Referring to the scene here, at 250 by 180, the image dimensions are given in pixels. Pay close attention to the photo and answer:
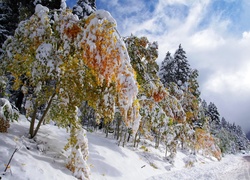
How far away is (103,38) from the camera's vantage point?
648 cm

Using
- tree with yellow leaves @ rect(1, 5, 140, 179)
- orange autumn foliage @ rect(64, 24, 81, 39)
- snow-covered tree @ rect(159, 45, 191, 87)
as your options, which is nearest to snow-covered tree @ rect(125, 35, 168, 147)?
tree with yellow leaves @ rect(1, 5, 140, 179)

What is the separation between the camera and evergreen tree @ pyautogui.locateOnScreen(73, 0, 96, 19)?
22.2 m

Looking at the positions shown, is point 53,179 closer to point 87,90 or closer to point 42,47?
point 87,90

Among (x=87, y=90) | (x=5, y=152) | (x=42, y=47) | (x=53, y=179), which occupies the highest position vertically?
(x=42, y=47)

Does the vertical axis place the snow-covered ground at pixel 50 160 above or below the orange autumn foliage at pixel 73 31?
below

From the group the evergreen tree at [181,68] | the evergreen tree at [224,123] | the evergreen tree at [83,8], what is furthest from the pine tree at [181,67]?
the evergreen tree at [224,123]

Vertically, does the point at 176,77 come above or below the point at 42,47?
above

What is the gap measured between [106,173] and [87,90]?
3.69 metres

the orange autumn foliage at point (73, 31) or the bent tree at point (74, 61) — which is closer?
the bent tree at point (74, 61)

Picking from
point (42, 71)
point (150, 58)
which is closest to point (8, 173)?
point (42, 71)

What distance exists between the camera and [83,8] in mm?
23125

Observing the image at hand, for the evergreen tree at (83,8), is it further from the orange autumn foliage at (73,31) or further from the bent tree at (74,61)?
the orange autumn foliage at (73,31)

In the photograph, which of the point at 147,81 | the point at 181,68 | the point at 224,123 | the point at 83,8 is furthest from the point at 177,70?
the point at 224,123

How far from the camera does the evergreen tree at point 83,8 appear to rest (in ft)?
72.9
